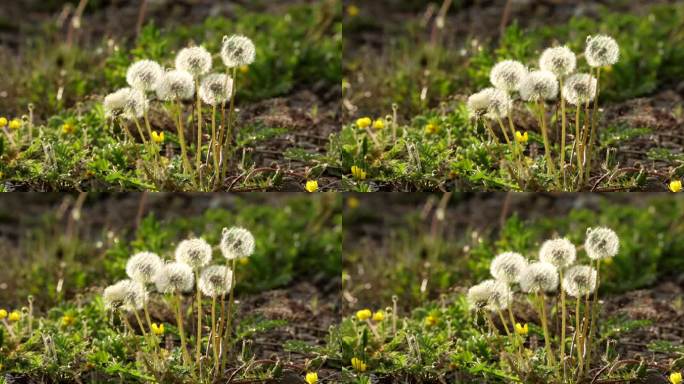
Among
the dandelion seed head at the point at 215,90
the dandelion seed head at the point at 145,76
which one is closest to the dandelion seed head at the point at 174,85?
the dandelion seed head at the point at 145,76

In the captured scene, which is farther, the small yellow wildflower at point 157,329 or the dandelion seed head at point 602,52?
the small yellow wildflower at point 157,329

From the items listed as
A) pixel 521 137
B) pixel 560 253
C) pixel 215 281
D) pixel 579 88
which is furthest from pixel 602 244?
pixel 215 281

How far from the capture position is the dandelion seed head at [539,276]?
5.29 meters

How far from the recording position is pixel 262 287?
6.45m

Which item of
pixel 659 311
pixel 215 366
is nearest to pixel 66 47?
pixel 215 366

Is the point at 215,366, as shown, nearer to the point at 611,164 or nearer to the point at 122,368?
the point at 122,368

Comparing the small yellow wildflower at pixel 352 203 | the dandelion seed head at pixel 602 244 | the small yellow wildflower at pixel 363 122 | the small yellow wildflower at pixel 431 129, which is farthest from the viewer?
the small yellow wildflower at pixel 352 203

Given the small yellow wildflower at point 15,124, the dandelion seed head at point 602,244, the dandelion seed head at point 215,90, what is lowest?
the dandelion seed head at point 602,244

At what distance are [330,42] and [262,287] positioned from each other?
165 centimetres

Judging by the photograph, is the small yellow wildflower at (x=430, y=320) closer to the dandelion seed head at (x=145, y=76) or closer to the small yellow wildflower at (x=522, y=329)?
the small yellow wildflower at (x=522, y=329)

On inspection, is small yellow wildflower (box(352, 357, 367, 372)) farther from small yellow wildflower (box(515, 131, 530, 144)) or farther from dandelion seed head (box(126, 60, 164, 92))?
dandelion seed head (box(126, 60, 164, 92))

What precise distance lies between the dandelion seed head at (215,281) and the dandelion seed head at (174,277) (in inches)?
3.6

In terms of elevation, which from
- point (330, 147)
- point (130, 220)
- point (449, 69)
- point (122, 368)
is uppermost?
point (449, 69)

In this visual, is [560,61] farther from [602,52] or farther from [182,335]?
[182,335]
